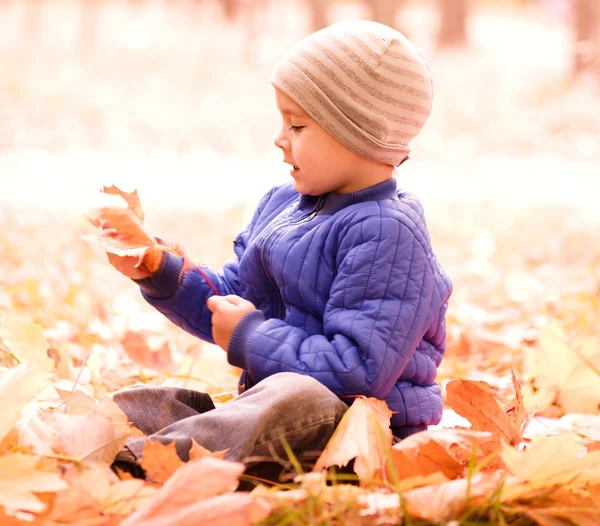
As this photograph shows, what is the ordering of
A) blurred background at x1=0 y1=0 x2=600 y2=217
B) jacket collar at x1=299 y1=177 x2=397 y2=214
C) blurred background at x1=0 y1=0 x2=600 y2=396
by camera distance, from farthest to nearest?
blurred background at x1=0 y1=0 x2=600 y2=217 < blurred background at x1=0 y1=0 x2=600 y2=396 < jacket collar at x1=299 y1=177 x2=397 y2=214

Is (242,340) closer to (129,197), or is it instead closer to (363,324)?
(363,324)

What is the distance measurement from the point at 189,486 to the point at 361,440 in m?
0.41

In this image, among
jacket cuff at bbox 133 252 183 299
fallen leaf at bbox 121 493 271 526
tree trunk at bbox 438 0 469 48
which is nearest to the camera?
fallen leaf at bbox 121 493 271 526

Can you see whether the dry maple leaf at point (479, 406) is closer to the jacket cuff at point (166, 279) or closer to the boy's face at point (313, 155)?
the boy's face at point (313, 155)

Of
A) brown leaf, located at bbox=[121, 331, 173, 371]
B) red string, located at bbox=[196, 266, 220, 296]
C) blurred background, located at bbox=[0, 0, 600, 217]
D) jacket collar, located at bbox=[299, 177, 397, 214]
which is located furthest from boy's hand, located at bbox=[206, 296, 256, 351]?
blurred background, located at bbox=[0, 0, 600, 217]

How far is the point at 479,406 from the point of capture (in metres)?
1.46

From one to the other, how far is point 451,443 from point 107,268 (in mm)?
2228

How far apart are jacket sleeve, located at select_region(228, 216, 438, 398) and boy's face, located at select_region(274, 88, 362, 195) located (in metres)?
0.13

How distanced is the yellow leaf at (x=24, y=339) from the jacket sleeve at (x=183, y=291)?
226 mm

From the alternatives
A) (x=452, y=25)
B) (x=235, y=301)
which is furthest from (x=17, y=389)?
(x=452, y=25)

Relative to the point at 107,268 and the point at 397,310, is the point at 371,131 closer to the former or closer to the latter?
the point at 397,310

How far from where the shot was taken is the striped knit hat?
1.58 m

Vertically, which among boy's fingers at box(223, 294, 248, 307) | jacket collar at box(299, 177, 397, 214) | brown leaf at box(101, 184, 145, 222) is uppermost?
jacket collar at box(299, 177, 397, 214)

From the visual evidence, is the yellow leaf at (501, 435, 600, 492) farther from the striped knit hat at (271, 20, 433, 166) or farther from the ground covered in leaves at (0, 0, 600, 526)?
the striped knit hat at (271, 20, 433, 166)
